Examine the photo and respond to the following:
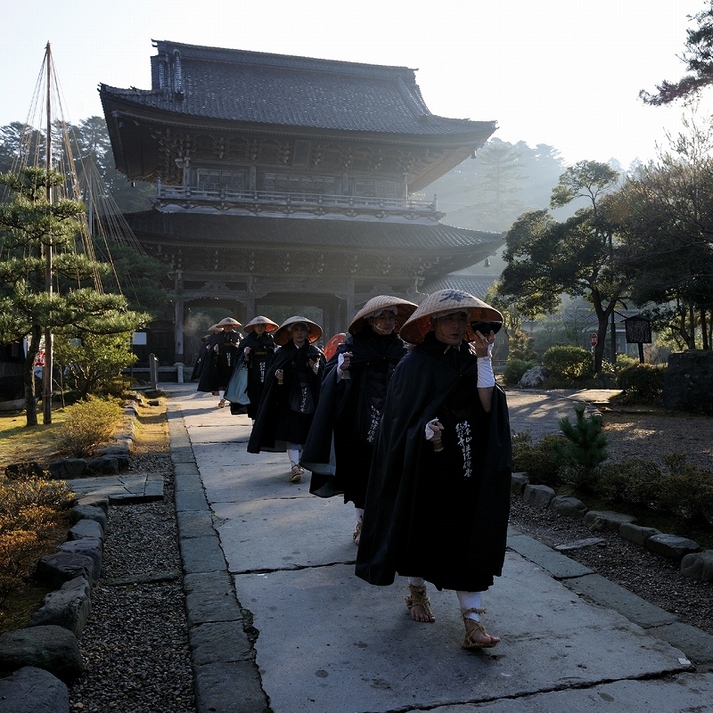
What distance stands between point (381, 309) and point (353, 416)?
2.76ft

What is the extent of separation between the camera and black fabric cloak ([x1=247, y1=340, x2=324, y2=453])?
7648 millimetres

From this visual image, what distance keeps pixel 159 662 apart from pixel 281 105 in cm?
2679

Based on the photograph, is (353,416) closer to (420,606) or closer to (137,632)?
(420,606)

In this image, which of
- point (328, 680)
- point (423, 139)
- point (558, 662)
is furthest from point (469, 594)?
point (423, 139)

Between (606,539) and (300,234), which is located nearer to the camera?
(606,539)

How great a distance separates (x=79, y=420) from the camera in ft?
28.6

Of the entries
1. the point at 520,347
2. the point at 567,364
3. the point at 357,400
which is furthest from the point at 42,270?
the point at 520,347

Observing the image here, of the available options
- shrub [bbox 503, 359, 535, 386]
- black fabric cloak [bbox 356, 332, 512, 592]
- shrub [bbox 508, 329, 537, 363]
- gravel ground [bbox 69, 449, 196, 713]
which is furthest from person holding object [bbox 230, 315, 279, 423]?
shrub [bbox 508, 329, 537, 363]

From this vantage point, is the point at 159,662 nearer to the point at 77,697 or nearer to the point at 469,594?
the point at 77,697

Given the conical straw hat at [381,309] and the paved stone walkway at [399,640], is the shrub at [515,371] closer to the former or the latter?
the paved stone walkway at [399,640]

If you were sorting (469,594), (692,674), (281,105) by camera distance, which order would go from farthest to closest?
(281,105) < (469,594) < (692,674)

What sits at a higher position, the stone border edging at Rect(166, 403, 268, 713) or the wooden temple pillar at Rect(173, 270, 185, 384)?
the wooden temple pillar at Rect(173, 270, 185, 384)

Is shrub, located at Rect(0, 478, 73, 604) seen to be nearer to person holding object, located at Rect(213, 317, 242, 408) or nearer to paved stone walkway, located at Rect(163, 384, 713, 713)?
paved stone walkway, located at Rect(163, 384, 713, 713)

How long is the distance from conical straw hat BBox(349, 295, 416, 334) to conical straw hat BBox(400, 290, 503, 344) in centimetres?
96
